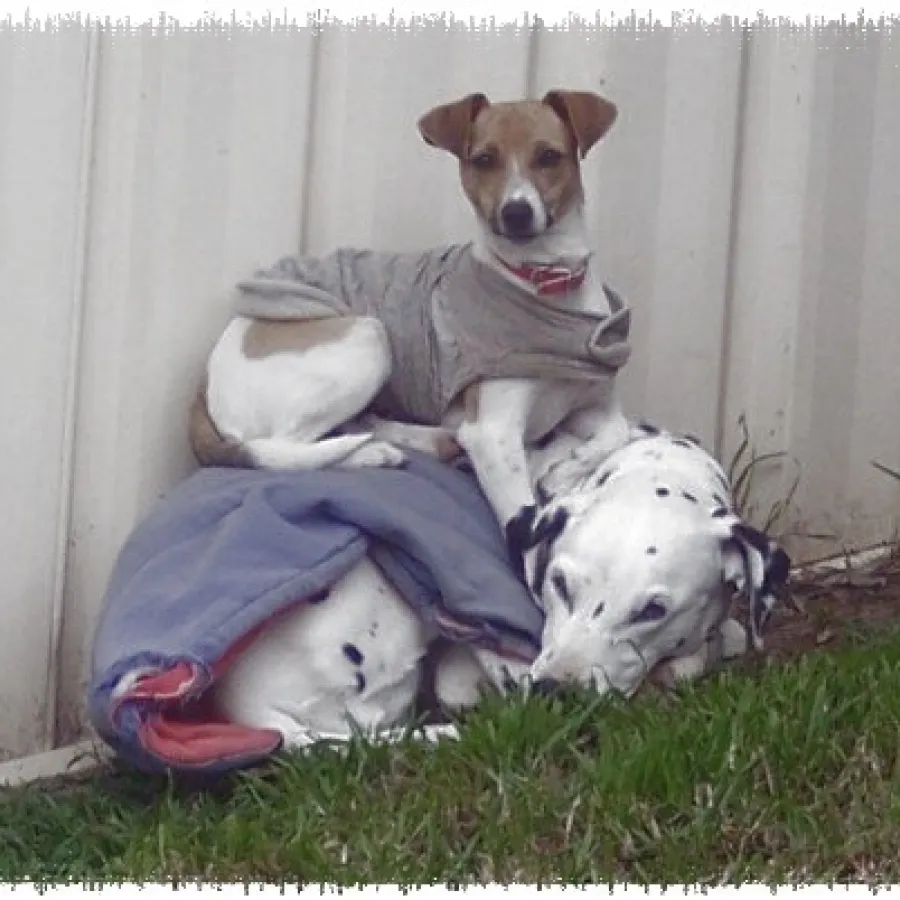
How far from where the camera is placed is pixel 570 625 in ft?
14.8

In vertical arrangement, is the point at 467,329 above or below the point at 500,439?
above

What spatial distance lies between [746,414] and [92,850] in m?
2.32

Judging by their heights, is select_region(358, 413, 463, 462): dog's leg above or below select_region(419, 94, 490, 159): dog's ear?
below

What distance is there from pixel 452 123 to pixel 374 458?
792mm

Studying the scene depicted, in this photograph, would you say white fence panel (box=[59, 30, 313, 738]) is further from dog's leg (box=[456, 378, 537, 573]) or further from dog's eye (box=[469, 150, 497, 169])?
dog's leg (box=[456, 378, 537, 573])

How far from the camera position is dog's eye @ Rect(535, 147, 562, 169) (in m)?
5.21

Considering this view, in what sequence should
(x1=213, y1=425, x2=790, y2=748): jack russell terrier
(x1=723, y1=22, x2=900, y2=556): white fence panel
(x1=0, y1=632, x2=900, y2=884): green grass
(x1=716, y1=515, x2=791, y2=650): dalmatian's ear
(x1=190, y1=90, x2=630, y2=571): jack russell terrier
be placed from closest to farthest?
1. (x1=0, y1=632, x2=900, y2=884): green grass
2. (x1=213, y1=425, x2=790, y2=748): jack russell terrier
3. (x1=716, y1=515, x2=791, y2=650): dalmatian's ear
4. (x1=190, y1=90, x2=630, y2=571): jack russell terrier
5. (x1=723, y1=22, x2=900, y2=556): white fence panel

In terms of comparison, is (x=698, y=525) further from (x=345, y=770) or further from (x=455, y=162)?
(x=455, y=162)

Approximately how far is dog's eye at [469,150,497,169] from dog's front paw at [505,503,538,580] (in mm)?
806

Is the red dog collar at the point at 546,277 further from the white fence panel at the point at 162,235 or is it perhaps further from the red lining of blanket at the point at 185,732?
the red lining of blanket at the point at 185,732

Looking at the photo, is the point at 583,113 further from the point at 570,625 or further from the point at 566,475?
the point at 570,625

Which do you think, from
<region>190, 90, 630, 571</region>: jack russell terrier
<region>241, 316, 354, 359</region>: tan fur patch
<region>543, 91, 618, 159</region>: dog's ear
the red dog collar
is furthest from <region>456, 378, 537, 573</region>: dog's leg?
<region>543, 91, 618, 159</region>: dog's ear

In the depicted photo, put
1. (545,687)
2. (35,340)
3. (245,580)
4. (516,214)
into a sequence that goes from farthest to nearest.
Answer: (516,214)
(35,340)
(245,580)
(545,687)

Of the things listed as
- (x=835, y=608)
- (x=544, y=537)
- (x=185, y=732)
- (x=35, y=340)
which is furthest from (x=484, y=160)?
(x=185, y=732)
